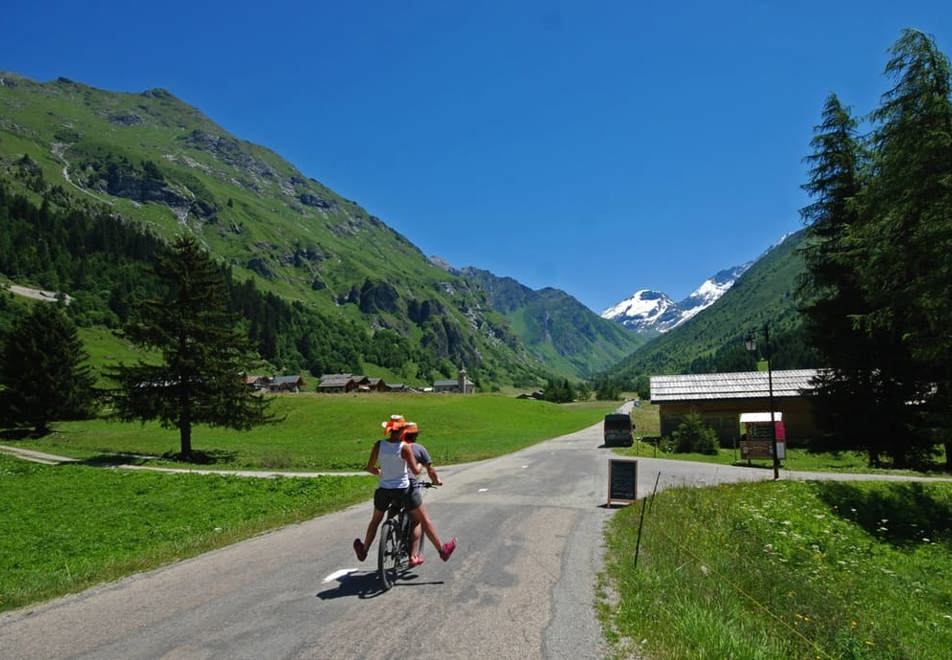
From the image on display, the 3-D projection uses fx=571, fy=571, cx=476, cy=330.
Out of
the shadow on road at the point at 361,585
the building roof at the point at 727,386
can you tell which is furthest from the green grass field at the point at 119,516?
the building roof at the point at 727,386

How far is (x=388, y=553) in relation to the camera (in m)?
9.27

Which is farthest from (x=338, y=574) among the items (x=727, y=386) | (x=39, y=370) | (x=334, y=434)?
(x=39, y=370)

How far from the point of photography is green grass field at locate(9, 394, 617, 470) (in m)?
39.7

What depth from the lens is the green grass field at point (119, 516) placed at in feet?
37.0

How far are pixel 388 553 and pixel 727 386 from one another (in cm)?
5110

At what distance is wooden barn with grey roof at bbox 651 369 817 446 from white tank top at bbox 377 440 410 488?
45.9 metres

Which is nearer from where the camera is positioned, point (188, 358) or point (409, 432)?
point (409, 432)

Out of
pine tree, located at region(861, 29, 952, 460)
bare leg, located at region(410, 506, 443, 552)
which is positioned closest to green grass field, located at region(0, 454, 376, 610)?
bare leg, located at region(410, 506, 443, 552)

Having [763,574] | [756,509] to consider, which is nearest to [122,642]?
[763,574]

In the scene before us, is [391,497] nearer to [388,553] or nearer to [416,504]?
[416,504]

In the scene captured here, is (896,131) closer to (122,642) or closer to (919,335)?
(919,335)

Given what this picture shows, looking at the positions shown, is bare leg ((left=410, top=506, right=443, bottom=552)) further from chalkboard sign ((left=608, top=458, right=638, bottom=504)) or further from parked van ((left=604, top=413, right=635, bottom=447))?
parked van ((left=604, top=413, right=635, bottom=447))

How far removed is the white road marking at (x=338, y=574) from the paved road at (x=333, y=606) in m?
0.03

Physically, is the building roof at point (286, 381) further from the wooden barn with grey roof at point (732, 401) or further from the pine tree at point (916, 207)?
the pine tree at point (916, 207)
